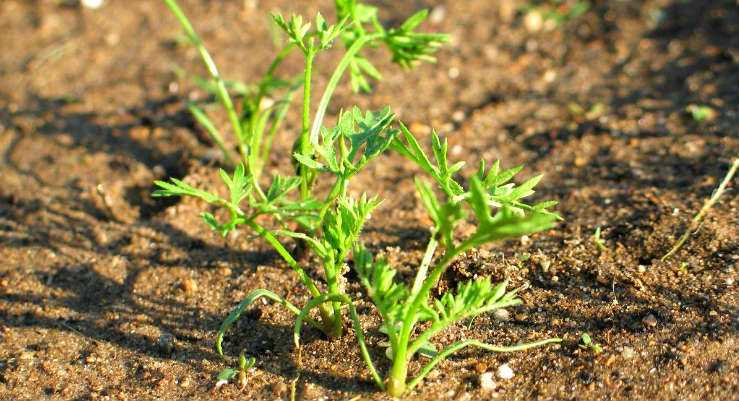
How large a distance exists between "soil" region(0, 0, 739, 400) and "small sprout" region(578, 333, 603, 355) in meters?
0.02

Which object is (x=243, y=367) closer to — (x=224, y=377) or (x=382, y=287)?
(x=224, y=377)

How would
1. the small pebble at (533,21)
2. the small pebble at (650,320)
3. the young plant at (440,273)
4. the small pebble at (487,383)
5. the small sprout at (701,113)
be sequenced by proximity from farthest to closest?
1. the small pebble at (533,21)
2. the small sprout at (701,113)
3. the small pebble at (650,320)
4. the small pebble at (487,383)
5. the young plant at (440,273)

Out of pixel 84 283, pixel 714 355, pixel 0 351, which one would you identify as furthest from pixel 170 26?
pixel 714 355

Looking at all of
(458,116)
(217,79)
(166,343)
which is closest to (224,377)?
(166,343)

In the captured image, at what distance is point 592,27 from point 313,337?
2313mm

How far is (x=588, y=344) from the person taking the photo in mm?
1929

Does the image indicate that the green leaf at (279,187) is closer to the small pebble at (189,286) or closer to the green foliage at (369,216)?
the green foliage at (369,216)

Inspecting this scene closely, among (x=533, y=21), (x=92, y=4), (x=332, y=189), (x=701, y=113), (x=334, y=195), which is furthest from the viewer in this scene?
(x=92, y=4)

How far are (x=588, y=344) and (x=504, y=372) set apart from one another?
23cm

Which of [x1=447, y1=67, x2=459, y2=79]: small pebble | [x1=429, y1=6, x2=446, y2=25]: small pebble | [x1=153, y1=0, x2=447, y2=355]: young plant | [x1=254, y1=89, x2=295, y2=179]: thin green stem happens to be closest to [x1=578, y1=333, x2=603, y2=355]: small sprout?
[x1=153, y1=0, x2=447, y2=355]: young plant

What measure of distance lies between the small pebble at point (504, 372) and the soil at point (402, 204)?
0.02 metres

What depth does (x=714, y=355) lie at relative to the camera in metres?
1.84

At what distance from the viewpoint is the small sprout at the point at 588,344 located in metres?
1.90

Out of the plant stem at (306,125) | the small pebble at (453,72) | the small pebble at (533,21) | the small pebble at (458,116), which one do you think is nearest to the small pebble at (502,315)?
the plant stem at (306,125)
